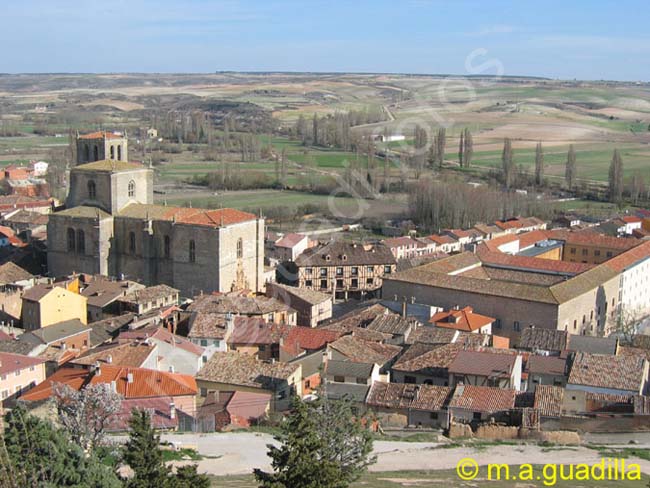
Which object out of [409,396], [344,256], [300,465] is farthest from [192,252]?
[300,465]

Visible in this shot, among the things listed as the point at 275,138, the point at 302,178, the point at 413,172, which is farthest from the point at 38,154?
the point at 413,172

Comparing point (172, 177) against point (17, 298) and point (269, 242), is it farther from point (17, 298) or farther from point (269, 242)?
point (17, 298)

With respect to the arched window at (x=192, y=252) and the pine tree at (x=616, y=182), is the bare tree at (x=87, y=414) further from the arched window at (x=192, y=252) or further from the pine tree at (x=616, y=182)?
the pine tree at (x=616, y=182)

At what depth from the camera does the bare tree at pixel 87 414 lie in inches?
432

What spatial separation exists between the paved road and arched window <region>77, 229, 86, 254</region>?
1329cm

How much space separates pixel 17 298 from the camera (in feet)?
70.9

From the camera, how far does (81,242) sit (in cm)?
2545

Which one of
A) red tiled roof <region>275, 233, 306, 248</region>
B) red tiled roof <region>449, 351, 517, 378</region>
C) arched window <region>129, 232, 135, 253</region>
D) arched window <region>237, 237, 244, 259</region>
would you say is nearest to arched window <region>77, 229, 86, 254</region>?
arched window <region>129, 232, 135, 253</region>

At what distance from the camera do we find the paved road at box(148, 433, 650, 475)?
12.2 meters

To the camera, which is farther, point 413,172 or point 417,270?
point 413,172

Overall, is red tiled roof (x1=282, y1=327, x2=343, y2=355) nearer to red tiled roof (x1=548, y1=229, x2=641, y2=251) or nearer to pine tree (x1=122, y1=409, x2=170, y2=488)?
pine tree (x1=122, y1=409, x2=170, y2=488)

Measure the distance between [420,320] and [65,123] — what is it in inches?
3276

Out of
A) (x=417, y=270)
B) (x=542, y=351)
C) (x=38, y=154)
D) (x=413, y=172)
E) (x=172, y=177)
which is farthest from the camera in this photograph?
(x=38, y=154)

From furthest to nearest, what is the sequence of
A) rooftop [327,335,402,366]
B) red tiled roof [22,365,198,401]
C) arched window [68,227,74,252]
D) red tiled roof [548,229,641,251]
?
red tiled roof [548,229,641,251], arched window [68,227,74,252], rooftop [327,335,402,366], red tiled roof [22,365,198,401]
